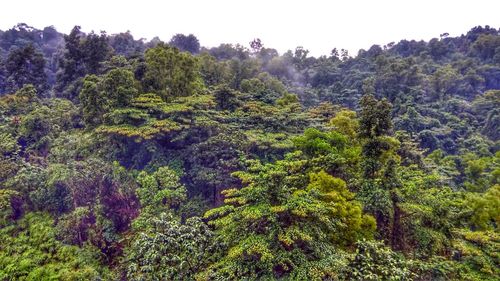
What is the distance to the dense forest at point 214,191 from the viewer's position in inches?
320

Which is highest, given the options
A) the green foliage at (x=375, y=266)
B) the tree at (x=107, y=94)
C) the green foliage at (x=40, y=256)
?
the tree at (x=107, y=94)

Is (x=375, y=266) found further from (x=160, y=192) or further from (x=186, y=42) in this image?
(x=186, y=42)

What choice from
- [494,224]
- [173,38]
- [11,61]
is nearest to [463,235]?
[494,224]

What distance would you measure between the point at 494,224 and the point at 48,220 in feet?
53.6

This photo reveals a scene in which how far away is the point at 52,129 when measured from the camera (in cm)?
1513

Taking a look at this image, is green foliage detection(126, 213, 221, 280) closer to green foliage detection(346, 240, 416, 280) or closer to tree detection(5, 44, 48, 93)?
green foliage detection(346, 240, 416, 280)

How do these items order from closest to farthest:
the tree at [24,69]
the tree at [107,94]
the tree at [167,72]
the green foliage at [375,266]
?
the green foliage at [375,266], the tree at [107,94], the tree at [167,72], the tree at [24,69]

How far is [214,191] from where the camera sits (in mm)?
13094

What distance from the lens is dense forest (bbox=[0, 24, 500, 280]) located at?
812 cm

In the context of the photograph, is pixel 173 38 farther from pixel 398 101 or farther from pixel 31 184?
pixel 31 184

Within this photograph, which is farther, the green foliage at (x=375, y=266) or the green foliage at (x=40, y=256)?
the green foliage at (x=40, y=256)


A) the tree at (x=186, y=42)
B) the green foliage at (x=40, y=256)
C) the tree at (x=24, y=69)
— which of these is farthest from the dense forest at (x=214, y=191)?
the tree at (x=186, y=42)

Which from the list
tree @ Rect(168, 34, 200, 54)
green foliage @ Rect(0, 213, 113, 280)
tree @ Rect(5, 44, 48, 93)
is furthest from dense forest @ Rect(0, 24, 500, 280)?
tree @ Rect(168, 34, 200, 54)

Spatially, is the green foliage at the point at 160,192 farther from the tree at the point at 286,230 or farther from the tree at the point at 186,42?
the tree at the point at 186,42
